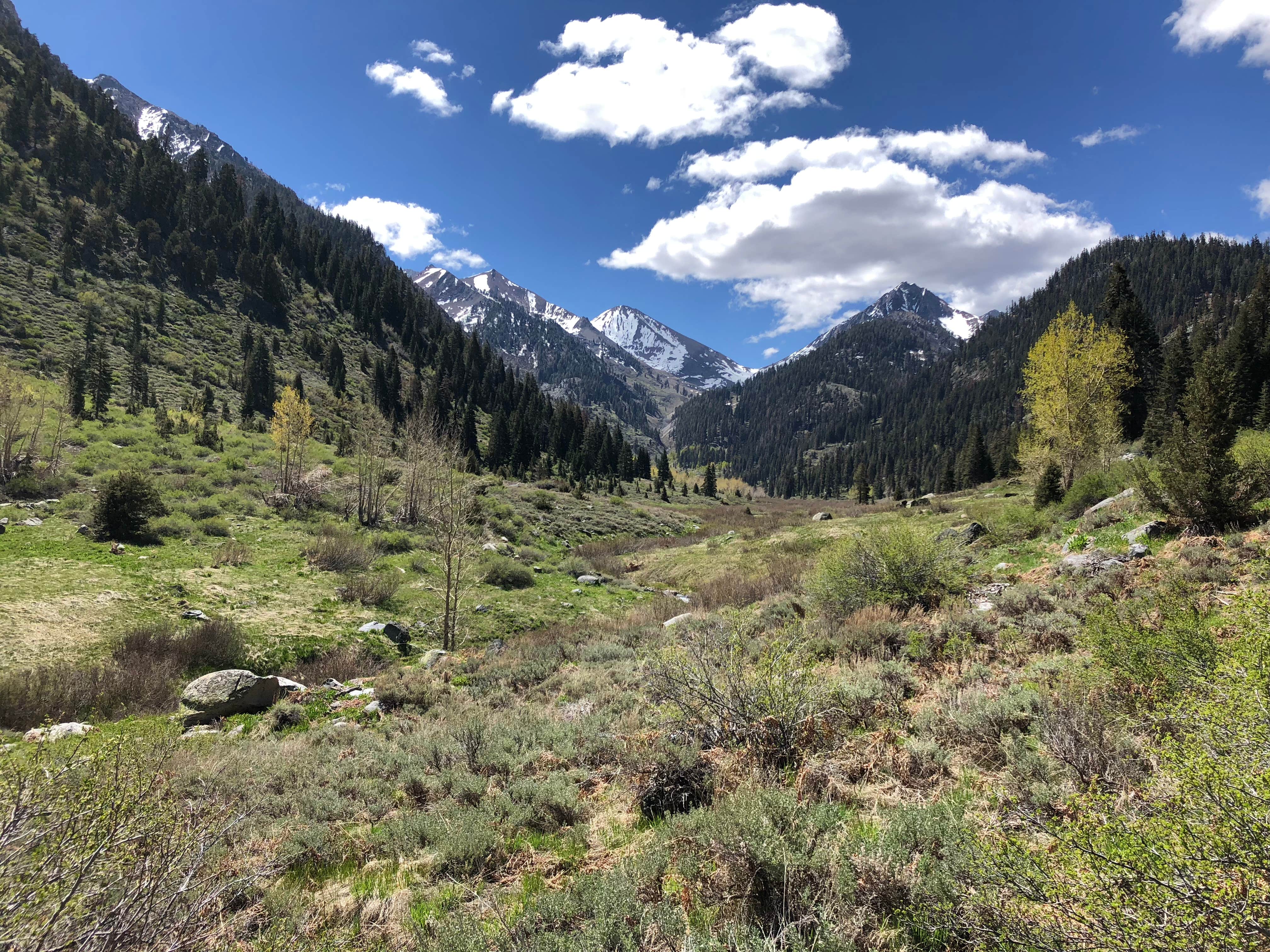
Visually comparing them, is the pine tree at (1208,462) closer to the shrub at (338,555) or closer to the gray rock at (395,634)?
the gray rock at (395,634)

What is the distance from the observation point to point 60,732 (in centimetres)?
731

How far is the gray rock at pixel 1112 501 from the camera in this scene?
14.9 m

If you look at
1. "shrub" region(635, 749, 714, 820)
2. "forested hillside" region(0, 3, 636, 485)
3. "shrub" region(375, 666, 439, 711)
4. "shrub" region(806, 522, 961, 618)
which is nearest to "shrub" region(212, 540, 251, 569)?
"shrub" region(375, 666, 439, 711)

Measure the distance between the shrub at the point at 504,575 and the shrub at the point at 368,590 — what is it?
4.57 metres

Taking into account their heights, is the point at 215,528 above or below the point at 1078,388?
below

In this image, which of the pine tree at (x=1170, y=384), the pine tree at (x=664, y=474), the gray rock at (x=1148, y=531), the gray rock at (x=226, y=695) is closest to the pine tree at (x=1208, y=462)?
the gray rock at (x=1148, y=531)

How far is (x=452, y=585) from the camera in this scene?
19797 mm

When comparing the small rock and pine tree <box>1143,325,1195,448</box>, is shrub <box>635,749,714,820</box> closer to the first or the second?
the small rock

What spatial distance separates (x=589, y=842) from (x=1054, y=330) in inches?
1245

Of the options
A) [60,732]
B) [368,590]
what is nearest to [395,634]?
[368,590]

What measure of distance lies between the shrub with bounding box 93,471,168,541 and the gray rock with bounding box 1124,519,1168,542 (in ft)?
92.1

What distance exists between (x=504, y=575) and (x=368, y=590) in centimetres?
639

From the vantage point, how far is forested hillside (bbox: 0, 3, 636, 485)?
155 feet

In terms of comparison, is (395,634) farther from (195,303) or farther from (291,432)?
(195,303)
